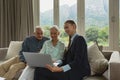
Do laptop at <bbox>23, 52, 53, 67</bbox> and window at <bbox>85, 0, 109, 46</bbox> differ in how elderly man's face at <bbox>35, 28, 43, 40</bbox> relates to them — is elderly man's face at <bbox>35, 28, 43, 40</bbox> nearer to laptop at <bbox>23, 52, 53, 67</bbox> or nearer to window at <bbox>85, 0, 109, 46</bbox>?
laptop at <bbox>23, 52, 53, 67</bbox>

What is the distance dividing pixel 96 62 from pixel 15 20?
2.56 metres

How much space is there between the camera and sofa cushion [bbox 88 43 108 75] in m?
3.13

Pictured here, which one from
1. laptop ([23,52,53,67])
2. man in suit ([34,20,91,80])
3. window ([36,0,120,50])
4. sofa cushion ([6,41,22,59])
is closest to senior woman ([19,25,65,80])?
man in suit ([34,20,91,80])

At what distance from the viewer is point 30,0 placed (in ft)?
16.7

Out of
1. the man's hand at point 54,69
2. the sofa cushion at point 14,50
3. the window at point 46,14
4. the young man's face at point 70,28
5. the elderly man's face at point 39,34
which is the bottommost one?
the man's hand at point 54,69

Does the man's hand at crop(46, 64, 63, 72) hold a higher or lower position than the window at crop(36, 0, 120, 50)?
lower

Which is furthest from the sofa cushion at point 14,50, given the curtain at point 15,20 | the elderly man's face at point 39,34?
the curtain at point 15,20

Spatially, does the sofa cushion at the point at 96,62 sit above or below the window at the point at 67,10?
below

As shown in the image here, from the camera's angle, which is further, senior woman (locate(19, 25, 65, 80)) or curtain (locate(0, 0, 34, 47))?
curtain (locate(0, 0, 34, 47))

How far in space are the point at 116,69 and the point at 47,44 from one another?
118 centimetres

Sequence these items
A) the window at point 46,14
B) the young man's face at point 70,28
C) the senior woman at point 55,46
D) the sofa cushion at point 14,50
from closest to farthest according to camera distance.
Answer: the young man's face at point 70,28 → the senior woman at point 55,46 → the sofa cushion at point 14,50 → the window at point 46,14

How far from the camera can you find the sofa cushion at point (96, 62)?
3129mm

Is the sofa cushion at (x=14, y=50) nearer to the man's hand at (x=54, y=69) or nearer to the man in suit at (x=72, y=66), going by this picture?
the man in suit at (x=72, y=66)

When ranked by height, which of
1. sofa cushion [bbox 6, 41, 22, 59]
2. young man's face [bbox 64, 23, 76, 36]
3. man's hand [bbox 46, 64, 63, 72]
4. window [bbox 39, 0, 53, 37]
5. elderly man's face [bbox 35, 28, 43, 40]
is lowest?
man's hand [bbox 46, 64, 63, 72]
